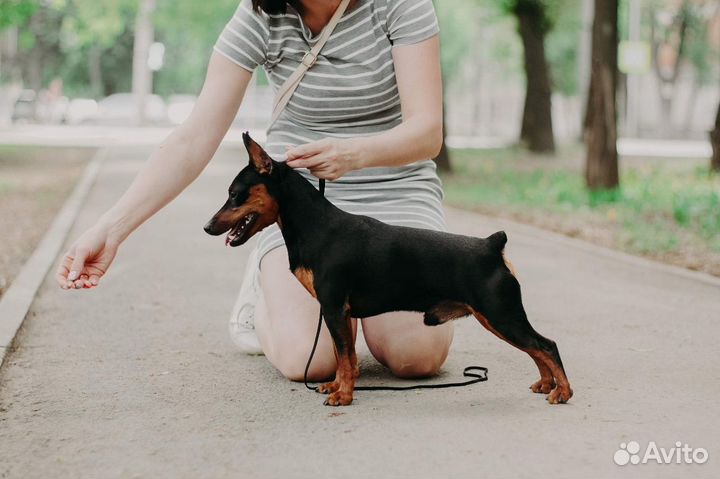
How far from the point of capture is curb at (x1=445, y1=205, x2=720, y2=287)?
816 centimetres

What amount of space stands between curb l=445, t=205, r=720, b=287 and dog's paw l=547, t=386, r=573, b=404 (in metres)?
3.90

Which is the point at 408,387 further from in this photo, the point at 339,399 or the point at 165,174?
the point at 165,174

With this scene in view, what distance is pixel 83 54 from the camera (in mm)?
61000

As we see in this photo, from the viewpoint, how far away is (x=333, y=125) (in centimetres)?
486

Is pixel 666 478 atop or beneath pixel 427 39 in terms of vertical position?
beneath

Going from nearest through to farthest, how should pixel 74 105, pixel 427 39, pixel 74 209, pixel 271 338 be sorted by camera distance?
pixel 427 39, pixel 271 338, pixel 74 209, pixel 74 105

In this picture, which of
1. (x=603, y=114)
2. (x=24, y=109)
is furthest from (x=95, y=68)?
(x=603, y=114)

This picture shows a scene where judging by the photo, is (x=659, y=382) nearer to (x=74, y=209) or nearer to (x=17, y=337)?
(x=17, y=337)

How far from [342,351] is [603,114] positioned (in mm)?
10670

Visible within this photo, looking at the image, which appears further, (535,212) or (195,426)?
(535,212)

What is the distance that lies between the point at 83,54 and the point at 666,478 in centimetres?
6095

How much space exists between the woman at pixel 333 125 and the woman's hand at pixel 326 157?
25 centimetres

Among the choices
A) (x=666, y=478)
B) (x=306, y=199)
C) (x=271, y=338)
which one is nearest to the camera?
(x=666, y=478)

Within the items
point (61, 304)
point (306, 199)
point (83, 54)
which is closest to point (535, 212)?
point (61, 304)
